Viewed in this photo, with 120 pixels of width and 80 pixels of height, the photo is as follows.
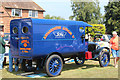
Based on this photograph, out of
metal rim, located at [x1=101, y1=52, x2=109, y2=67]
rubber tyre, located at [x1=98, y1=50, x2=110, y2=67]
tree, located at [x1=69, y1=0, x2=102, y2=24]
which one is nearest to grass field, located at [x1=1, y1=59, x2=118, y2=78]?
rubber tyre, located at [x1=98, y1=50, x2=110, y2=67]

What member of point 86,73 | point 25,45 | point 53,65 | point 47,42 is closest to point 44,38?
point 47,42

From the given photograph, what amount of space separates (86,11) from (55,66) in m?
53.6

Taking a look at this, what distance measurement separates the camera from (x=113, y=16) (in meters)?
49.5

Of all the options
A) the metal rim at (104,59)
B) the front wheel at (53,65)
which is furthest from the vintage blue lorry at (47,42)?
the metal rim at (104,59)

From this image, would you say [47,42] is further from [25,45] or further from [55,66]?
[55,66]

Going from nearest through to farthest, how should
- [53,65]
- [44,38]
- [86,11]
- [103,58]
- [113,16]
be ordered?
[44,38] → [53,65] → [103,58] → [113,16] → [86,11]

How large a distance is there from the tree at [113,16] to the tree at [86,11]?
8.11 m

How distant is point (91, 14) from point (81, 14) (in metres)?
3.18

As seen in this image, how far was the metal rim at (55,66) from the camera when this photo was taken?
8131mm

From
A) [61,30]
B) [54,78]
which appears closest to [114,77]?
[54,78]

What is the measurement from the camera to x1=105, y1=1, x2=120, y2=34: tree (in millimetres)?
48075

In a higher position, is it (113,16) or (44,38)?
(113,16)

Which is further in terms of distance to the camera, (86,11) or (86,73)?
(86,11)

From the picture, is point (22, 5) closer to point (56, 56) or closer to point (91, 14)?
point (91, 14)
